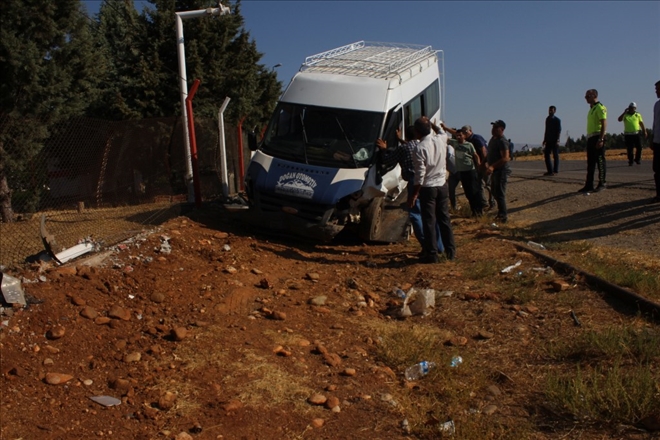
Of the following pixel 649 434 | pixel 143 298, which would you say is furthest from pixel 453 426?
pixel 143 298

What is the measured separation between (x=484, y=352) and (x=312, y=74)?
6.74 meters

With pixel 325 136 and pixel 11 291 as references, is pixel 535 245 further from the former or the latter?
pixel 11 291

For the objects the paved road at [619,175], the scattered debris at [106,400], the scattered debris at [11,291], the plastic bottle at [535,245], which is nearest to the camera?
the scattered debris at [106,400]

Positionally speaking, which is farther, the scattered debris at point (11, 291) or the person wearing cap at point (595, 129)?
the person wearing cap at point (595, 129)

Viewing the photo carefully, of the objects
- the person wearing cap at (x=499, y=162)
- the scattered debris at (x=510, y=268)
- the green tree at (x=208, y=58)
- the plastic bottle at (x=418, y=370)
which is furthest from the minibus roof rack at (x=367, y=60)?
the green tree at (x=208, y=58)

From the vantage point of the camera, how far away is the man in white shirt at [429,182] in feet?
27.6

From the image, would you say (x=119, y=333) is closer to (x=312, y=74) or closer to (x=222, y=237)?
(x=222, y=237)

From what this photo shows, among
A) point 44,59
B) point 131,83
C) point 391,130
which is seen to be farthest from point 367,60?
point 131,83

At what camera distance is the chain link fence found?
10.6 m

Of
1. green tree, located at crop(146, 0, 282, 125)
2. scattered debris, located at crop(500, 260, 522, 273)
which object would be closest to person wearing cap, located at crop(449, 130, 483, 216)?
scattered debris, located at crop(500, 260, 522, 273)

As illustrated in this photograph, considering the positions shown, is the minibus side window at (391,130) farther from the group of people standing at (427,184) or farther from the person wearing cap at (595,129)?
the person wearing cap at (595,129)

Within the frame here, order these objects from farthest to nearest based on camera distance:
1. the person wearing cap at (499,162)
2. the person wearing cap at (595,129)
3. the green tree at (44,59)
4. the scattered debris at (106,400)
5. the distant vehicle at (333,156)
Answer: the green tree at (44,59), the person wearing cap at (595,129), the person wearing cap at (499,162), the distant vehicle at (333,156), the scattered debris at (106,400)

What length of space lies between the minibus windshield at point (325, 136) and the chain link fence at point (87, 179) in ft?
8.42

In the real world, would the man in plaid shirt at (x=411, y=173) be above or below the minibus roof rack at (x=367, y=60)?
below
